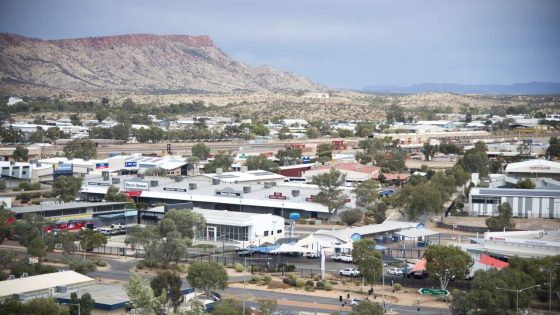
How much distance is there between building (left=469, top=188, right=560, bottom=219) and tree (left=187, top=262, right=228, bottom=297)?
73.4ft

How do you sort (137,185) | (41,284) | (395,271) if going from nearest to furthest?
1. (41,284)
2. (395,271)
3. (137,185)

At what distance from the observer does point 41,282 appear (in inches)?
1029

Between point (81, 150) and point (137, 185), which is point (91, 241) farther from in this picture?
point (81, 150)

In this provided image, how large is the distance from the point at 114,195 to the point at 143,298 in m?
23.7

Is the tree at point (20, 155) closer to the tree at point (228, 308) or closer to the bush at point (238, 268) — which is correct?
the bush at point (238, 268)

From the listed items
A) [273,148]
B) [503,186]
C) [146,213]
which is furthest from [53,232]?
[273,148]

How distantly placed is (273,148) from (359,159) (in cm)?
1326

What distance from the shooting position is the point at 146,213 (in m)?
42.3

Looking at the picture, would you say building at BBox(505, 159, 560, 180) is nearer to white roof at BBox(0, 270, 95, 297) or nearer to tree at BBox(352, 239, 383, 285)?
tree at BBox(352, 239, 383, 285)

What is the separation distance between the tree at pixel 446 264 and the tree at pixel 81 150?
4090cm

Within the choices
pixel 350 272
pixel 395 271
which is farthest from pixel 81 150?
pixel 395 271

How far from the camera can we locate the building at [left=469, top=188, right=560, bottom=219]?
45062 millimetres

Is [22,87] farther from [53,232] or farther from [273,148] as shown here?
[53,232]

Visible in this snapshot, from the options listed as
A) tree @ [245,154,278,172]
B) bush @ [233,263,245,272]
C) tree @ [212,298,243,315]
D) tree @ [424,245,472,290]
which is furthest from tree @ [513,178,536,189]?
tree @ [212,298,243,315]
